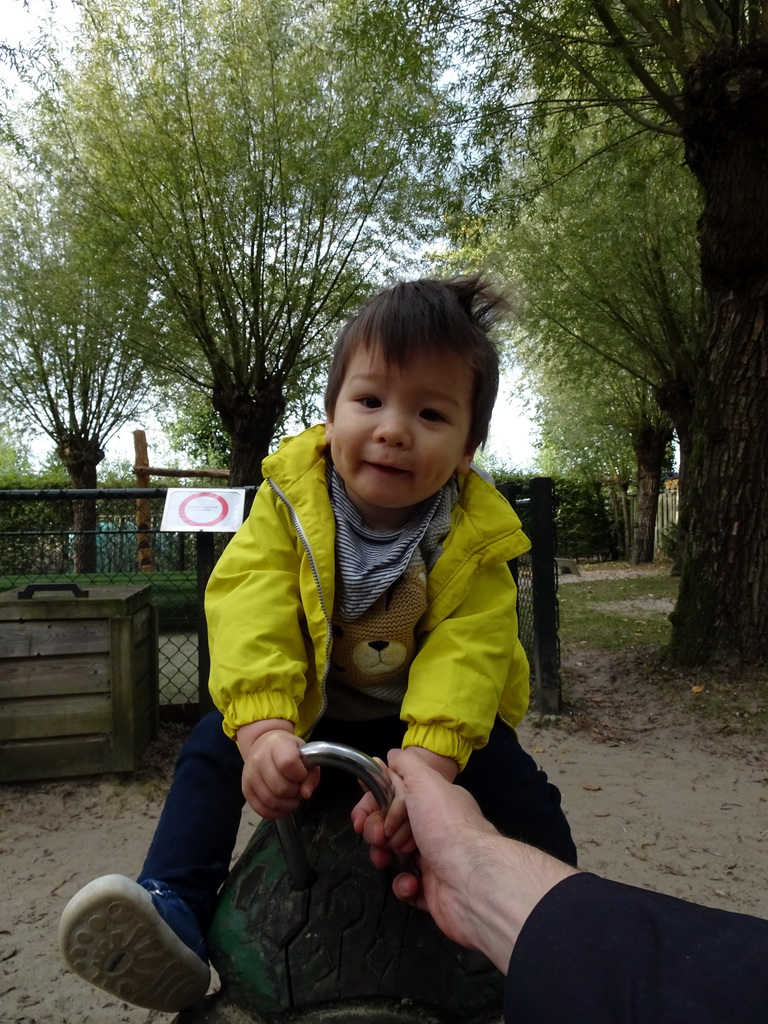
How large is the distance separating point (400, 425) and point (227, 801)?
0.75 metres

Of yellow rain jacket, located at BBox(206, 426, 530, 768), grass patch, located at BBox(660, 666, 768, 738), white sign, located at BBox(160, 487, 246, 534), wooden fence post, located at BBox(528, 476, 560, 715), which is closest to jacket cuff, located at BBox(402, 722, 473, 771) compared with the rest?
yellow rain jacket, located at BBox(206, 426, 530, 768)

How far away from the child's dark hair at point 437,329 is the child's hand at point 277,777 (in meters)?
0.70

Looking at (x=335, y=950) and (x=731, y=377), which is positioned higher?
(x=731, y=377)

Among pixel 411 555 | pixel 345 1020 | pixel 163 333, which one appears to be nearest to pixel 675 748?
pixel 411 555

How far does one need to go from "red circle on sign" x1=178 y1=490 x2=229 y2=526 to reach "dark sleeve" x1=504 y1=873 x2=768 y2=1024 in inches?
113

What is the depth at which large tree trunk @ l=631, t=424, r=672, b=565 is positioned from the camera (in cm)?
1612

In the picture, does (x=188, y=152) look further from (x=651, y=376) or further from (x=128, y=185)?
(x=651, y=376)

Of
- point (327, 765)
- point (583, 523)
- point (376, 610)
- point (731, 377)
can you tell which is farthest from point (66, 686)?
point (583, 523)

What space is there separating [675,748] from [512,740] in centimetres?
329

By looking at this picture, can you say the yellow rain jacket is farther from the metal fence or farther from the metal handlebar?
the metal fence

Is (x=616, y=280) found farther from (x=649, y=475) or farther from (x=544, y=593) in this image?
(x=544, y=593)

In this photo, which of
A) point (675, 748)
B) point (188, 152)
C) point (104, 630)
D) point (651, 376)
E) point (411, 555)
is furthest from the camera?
point (651, 376)

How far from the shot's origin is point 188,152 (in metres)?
9.95

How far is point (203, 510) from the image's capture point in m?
3.54
